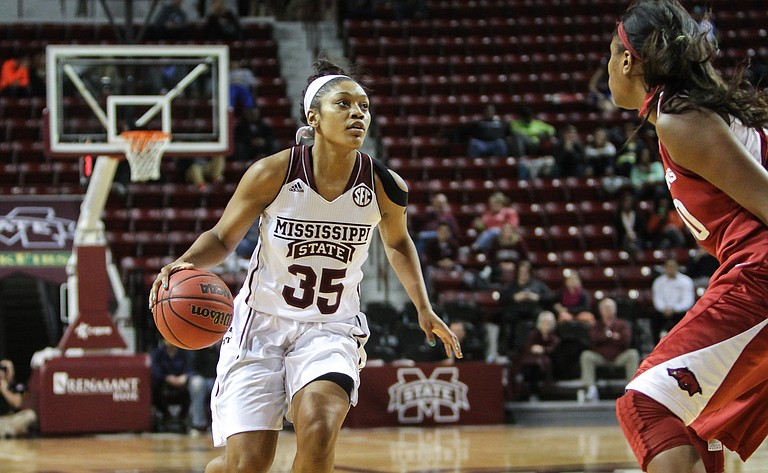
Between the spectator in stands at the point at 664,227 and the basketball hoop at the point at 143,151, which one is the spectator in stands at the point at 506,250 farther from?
the basketball hoop at the point at 143,151

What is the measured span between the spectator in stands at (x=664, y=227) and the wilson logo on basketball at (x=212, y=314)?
10.0 m

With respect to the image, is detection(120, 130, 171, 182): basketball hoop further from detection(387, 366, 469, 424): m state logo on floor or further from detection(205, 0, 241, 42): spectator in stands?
detection(205, 0, 241, 42): spectator in stands

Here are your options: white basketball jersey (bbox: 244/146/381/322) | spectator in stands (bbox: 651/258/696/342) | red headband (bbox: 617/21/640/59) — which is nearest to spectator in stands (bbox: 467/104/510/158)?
spectator in stands (bbox: 651/258/696/342)

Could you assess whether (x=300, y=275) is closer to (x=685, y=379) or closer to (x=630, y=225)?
(x=685, y=379)

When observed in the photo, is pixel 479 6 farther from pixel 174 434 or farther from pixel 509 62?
pixel 174 434

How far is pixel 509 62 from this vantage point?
671 inches

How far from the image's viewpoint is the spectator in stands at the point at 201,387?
35.2ft

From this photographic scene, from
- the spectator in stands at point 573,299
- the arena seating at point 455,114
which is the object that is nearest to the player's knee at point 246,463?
the arena seating at point 455,114

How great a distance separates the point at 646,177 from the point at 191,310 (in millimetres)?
10977

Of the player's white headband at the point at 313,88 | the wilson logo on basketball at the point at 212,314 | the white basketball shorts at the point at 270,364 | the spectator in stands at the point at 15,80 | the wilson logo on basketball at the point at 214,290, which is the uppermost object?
the spectator in stands at the point at 15,80

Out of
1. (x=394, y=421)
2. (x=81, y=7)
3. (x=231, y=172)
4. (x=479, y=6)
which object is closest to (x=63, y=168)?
(x=231, y=172)

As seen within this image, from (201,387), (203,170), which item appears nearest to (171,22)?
(203,170)

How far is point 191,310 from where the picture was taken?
423 centimetres

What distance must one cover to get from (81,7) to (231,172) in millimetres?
5271
